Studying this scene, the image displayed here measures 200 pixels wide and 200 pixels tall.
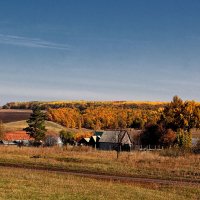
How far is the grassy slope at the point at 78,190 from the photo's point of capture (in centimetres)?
2289

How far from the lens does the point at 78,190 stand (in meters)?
25.5

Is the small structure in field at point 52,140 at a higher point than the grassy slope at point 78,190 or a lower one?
lower

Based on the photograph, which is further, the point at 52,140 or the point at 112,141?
the point at 52,140

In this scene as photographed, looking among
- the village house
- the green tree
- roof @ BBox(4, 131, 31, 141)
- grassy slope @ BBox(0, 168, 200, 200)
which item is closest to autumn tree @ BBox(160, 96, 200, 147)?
the village house

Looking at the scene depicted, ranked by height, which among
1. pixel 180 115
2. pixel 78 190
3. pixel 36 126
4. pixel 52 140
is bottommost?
pixel 52 140

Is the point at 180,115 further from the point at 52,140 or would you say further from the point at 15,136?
the point at 15,136

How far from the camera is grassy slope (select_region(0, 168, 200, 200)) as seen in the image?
22.9m

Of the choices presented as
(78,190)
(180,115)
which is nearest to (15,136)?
(180,115)

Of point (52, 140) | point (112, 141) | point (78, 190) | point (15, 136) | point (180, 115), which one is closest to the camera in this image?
point (78, 190)

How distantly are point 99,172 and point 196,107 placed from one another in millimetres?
82319

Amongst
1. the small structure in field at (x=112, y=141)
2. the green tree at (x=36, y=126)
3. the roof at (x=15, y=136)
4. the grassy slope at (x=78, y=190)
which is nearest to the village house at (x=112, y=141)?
the small structure in field at (x=112, y=141)

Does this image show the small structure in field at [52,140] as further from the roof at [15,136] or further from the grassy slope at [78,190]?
the grassy slope at [78,190]

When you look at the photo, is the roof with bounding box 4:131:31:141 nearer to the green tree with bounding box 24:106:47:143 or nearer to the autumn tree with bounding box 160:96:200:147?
the green tree with bounding box 24:106:47:143

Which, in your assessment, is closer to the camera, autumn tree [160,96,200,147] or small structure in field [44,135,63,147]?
autumn tree [160,96,200,147]
